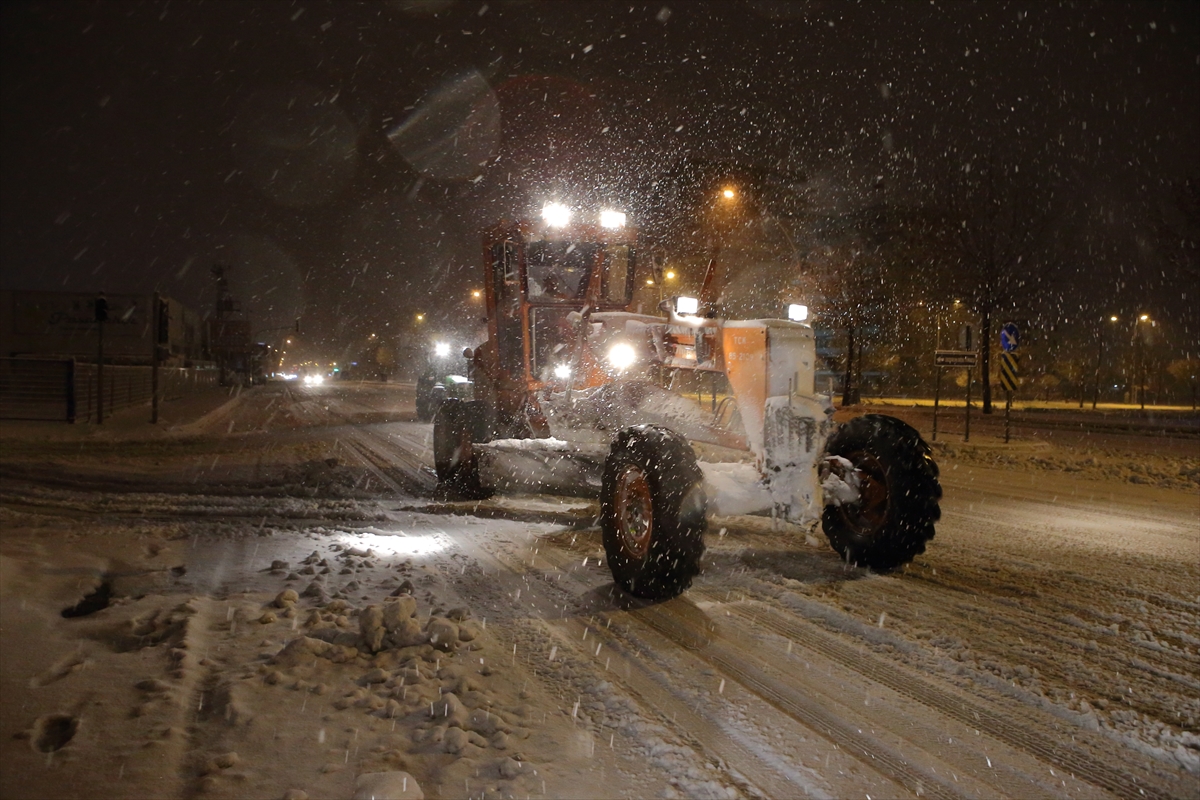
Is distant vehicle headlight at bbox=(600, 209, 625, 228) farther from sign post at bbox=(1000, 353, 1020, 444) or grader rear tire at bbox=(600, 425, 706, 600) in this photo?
sign post at bbox=(1000, 353, 1020, 444)

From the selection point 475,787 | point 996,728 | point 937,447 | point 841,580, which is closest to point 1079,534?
point 841,580

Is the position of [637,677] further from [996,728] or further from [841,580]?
[841,580]

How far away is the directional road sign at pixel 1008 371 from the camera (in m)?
17.8

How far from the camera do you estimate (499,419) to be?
1063cm

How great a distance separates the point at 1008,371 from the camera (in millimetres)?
17812

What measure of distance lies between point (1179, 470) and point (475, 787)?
1555 cm

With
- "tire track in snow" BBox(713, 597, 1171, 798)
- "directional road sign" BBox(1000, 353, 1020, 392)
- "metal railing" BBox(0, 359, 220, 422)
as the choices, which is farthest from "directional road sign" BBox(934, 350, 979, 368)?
"metal railing" BBox(0, 359, 220, 422)

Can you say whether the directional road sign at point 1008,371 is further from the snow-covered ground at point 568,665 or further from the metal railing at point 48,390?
the metal railing at point 48,390

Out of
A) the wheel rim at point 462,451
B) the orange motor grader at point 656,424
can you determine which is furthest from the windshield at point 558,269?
the wheel rim at point 462,451

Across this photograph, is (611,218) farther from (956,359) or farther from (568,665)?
(956,359)

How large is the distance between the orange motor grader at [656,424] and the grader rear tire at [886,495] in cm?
1

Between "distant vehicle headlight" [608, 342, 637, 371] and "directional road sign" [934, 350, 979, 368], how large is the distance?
35.9 ft

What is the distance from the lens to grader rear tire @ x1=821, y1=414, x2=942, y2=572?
21.0ft

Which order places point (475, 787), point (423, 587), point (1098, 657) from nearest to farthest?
point (475, 787) → point (1098, 657) → point (423, 587)
